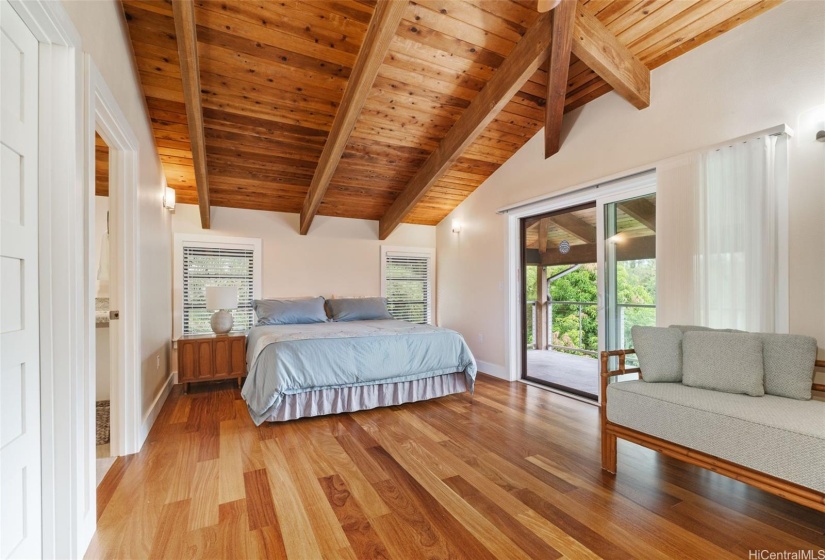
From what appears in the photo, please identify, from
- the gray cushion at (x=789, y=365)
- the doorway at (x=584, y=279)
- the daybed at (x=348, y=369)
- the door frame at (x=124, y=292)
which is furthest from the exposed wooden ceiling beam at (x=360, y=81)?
the gray cushion at (x=789, y=365)

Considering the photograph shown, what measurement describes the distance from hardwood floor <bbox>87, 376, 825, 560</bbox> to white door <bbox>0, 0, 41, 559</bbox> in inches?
20.2

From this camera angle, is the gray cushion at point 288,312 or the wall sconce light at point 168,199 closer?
the wall sconce light at point 168,199

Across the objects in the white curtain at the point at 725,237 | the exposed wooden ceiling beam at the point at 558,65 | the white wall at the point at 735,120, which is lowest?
the white curtain at the point at 725,237

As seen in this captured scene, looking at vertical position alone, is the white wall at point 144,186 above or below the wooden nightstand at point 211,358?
→ above

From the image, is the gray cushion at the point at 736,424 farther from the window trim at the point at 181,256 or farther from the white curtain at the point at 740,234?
the window trim at the point at 181,256

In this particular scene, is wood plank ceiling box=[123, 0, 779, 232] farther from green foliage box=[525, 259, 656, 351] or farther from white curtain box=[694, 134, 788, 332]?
green foliage box=[525, 259, 656, 351]

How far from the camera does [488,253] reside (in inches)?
191

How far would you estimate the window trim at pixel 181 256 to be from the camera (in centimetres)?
435

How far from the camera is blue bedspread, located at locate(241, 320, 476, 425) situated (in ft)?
9.59

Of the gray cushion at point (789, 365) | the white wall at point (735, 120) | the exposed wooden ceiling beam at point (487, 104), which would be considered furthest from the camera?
the exposed wooden ceiling beam at point (487, 104)

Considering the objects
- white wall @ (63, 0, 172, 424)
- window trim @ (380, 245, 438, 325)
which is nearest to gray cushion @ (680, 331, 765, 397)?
white wall @ (63, 0, 172, 424)

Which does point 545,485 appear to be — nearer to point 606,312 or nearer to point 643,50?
point 606,312

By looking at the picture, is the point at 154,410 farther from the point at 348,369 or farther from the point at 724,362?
the point at 724,362

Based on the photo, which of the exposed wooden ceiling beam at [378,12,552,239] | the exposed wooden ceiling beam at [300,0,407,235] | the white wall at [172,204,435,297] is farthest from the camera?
the white wall at [172,204,435,297]
